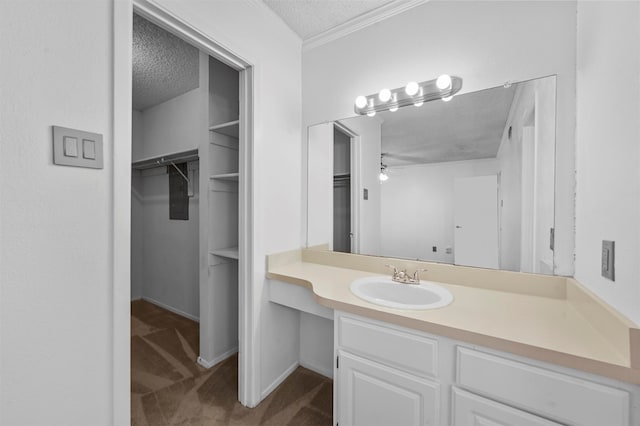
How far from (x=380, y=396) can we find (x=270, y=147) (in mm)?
1462

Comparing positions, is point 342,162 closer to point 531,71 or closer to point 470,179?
point 470,179

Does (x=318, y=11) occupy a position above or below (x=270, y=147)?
above

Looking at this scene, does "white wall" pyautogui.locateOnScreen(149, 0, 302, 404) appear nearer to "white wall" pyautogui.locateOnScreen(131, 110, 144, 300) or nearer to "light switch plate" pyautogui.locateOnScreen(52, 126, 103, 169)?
"light switch plate" pyautogui.locateOnScreen(52, 126, 103, 169)

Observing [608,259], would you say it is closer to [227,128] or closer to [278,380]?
[278,380]

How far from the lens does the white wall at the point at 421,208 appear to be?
63.5 inches

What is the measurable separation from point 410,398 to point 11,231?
147 centimetres

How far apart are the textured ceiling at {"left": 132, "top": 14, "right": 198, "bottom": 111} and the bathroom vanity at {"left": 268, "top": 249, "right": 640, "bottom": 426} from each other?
6.76ft

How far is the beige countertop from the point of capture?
2.60 ft

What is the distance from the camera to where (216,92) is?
2135 mm

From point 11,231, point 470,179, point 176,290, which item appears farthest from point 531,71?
point 176,290

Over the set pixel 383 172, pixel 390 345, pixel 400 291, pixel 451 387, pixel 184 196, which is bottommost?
pixel 451 387

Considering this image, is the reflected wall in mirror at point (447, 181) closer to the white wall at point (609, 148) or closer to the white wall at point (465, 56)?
the white wall at point (465, 56)

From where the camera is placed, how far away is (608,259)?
0.88 metres

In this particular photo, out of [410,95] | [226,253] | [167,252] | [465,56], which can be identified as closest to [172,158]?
[167,252]
